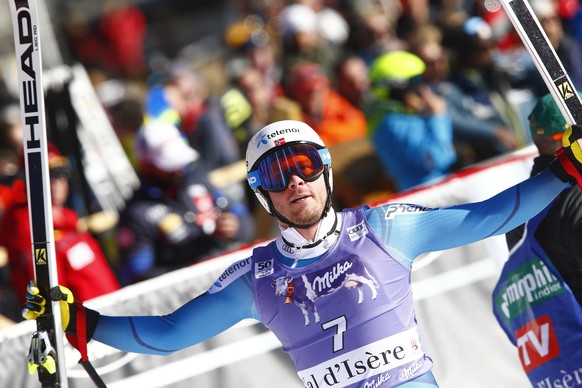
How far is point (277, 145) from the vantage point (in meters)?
4.98

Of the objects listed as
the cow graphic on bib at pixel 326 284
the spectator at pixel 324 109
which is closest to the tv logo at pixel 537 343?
the cow graphic on bib at pixel 326 284

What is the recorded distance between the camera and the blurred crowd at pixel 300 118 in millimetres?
Result: 7777

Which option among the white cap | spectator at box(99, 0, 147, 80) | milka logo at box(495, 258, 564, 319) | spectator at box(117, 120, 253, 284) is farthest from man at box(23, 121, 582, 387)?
spectator at box(99, 0, 147, 80)

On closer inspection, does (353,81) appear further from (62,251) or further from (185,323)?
(185,323)

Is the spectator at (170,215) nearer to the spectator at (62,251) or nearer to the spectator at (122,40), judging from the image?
the spectator at (62,251)

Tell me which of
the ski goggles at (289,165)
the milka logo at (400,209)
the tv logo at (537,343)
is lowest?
the tv logo at (537,343)

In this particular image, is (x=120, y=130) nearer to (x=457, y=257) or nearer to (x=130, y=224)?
(x=130, y=224)

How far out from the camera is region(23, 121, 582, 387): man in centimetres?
489

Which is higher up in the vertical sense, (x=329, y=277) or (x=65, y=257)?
(x=65, y=257)

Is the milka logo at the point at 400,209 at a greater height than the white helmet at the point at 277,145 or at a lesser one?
lesser

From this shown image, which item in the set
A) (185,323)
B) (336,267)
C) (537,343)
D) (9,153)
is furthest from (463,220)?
(9,153)

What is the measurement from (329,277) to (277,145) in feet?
2.19

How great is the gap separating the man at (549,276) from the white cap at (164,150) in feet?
10.1

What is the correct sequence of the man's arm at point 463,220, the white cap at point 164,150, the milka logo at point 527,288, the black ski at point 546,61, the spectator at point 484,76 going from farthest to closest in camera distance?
the spectator at point 484,76
the white cap at point 164,150
the milka logo at point 527,288
the man's arm at point 463,220
the black ski at point 546,61
